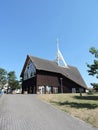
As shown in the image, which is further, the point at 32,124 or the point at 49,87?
the point at 49,87

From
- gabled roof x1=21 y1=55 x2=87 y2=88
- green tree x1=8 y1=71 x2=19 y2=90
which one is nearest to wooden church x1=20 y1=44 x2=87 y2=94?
gabled roof x1=21 y1=55 x2=87 y2=88

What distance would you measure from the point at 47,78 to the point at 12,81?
3647cm

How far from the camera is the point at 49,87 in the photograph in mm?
48938

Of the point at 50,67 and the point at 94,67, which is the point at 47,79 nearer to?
the point at 50,67

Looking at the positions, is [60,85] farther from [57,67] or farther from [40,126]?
[40,126]

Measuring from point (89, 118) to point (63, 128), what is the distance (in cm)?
328

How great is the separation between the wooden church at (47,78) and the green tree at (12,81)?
24764 millimetres

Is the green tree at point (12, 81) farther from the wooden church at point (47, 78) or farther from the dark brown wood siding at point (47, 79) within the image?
the dark brown wood siding at point (47, 79)

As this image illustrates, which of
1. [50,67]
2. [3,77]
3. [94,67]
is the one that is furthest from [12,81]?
[94,67]

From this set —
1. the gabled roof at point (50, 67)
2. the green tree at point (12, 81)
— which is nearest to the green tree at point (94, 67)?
the gabled roof at point (50, 67)

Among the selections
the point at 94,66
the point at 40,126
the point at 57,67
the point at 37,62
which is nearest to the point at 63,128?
the point at 40,126

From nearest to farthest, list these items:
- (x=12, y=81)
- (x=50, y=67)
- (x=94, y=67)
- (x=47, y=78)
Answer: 1. (x=94, y=67)
2. (x=47, y=78)
3. (x=50, y=67)
4. (x=12, y=81)

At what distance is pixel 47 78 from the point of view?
159ft

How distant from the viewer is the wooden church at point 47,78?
47250 millimetres
